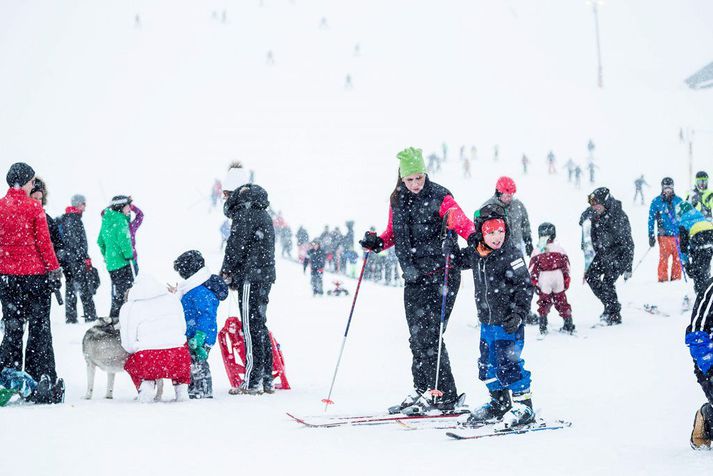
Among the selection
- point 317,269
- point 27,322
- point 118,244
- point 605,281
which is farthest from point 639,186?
point 27,322

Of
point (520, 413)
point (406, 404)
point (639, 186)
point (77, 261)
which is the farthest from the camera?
point (639, 186)

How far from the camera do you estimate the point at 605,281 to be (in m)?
9.62

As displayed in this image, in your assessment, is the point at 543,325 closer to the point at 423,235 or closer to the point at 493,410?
the point at 423,235

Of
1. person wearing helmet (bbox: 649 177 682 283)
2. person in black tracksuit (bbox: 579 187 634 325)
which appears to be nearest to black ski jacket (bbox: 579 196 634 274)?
person in black tracksuit (bbox: 579 187 634 325)

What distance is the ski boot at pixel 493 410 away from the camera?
492cm

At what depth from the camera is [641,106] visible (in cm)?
4866

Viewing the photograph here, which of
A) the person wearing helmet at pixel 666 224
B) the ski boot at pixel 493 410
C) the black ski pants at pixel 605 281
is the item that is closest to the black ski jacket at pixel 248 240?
the ski boot at pixel 493 410

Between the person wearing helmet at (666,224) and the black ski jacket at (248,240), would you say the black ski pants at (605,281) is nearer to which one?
the person wearing helmet at (666,224)

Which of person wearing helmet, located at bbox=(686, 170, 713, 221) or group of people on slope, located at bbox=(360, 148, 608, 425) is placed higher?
person wearing helmet, located at bbox=(686, 170, 713, 221)

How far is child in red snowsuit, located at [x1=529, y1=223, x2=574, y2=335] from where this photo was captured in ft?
30.5

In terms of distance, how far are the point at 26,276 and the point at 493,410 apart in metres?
3.49

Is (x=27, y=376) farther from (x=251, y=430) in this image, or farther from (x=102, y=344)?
(x=251, y=430)

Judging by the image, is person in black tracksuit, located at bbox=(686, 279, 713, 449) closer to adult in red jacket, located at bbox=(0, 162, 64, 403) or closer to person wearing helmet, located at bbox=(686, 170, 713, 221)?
adult in red jacket, located at bbox=(0, 162, 64, 403)

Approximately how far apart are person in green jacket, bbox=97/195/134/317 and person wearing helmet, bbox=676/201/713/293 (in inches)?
249
